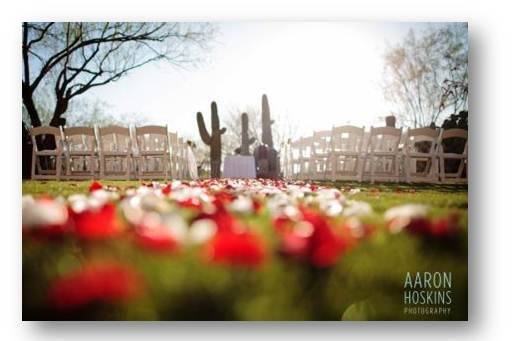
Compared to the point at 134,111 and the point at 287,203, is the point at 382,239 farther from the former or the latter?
the point at 134,111

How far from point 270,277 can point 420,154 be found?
1895 millimetres

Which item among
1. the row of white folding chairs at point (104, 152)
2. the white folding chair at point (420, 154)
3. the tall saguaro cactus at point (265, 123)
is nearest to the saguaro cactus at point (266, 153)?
the tall saguaro cactus at point (265, 123)

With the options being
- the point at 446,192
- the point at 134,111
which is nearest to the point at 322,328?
the point at 446,192

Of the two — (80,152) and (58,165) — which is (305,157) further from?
(58,165)

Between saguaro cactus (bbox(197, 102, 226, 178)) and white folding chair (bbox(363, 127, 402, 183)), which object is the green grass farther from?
saguaro cactus (bbox(197, 102, 226, 178))

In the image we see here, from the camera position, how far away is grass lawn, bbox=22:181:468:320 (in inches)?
82.5

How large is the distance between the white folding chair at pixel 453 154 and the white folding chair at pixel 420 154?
0.20 ft

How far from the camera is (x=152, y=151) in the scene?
3.40 m

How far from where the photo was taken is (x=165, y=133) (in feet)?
11.1

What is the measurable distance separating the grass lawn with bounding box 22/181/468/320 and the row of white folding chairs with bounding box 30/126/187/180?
21 centimetres

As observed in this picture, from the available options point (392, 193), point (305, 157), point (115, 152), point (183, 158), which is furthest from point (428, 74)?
point (115, 152)

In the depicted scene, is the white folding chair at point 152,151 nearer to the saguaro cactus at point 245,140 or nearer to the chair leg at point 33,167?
the saguaro cactus at point 245,140

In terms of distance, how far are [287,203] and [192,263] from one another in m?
0.64

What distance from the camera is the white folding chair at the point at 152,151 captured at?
132 inches
